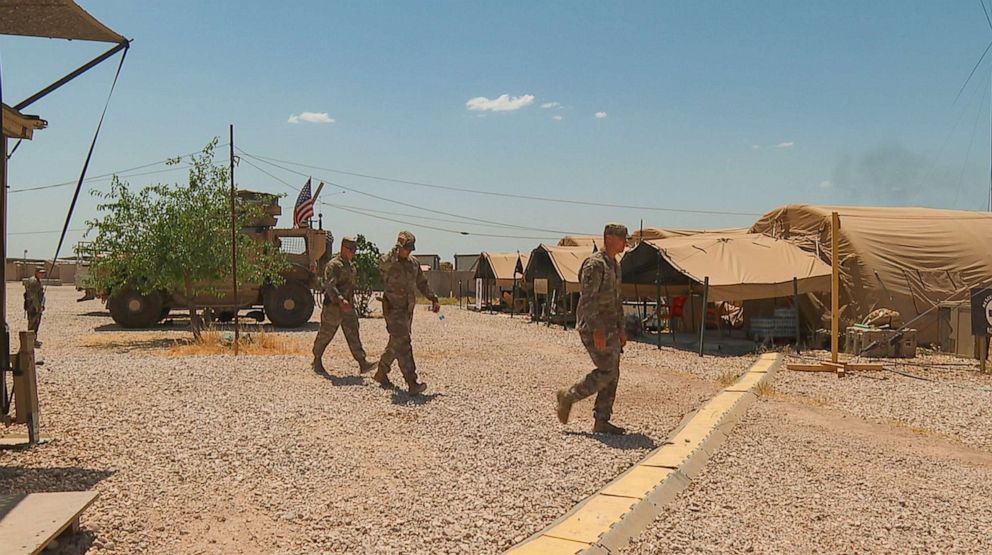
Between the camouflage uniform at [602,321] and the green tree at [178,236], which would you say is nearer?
the camouflage uniform at [602,321]

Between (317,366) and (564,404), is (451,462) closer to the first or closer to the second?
(564,404)

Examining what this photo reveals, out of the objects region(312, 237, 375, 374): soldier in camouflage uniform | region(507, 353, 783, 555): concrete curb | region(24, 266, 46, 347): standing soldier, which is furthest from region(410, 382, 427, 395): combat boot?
region(24, 266, 46, 347): standing soldier

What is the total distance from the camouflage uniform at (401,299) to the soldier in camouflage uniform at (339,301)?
84 cm

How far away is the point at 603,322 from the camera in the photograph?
6.59 m

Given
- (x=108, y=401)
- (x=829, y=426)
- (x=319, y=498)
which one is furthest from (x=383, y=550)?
(x=829, y=426)

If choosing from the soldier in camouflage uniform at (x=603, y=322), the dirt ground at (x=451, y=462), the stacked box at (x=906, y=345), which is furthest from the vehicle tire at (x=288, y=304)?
the soldier in camouflage uniform at (x=603, y=322)

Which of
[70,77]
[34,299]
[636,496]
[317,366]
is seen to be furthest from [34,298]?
[636,496]

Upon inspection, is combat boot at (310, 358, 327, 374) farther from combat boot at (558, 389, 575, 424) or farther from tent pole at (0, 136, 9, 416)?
tent pole at (0, 136, 9, 416)

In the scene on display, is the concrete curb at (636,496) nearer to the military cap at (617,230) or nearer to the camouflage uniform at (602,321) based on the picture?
the camouflage uniform at (602,321)

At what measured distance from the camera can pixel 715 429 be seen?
678cm

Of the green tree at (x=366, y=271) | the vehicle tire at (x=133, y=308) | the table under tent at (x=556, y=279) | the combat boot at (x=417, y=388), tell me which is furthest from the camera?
the green tree at (x=366, y=271)

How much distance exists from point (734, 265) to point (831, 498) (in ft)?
34.0

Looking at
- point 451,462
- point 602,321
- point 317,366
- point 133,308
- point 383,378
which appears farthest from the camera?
point 133,308

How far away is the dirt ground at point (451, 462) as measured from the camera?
4230mm
